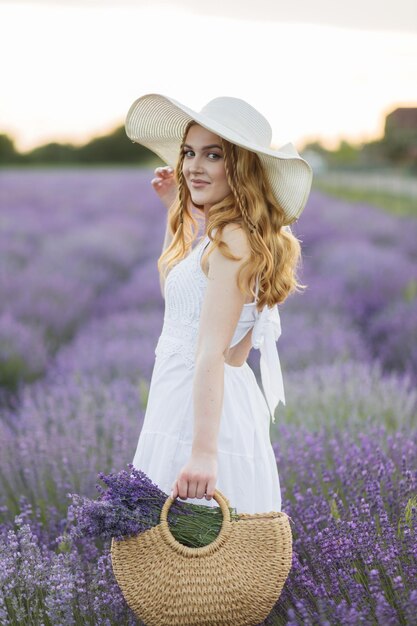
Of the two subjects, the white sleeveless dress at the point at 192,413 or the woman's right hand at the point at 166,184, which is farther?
the woman's right hand at the point at 166,184

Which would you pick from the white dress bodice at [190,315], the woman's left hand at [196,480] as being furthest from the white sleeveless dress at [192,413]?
the woman's left hand at [196,480]

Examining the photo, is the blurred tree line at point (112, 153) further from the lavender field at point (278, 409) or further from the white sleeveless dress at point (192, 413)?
the white sleeveless dress at point (192, 413)

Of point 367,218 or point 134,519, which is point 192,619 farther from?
point 367,218

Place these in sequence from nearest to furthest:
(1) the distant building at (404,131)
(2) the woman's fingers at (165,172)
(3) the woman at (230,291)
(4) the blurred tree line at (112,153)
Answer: (3) the woman at (230,291) < (2) the woman's fingers at (165,172) < (1) the distant building at (404,131) < (4) the blurred tree line at (112,153)

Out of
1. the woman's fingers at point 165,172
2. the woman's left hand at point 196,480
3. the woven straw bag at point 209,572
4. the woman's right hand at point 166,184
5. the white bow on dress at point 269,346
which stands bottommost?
the woven straw bag at point 209,572

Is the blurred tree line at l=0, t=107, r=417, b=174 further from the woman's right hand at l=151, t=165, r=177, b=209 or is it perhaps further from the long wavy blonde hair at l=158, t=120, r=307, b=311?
the long wavy blonde hair at l=158, t=120, r=307, b=311

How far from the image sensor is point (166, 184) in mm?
2906

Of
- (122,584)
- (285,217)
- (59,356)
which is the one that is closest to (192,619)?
(122,584)

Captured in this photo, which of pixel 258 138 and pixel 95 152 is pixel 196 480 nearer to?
pixel 258 138

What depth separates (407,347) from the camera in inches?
234

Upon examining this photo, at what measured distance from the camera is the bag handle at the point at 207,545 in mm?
2014

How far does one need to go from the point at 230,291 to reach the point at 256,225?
215 mm

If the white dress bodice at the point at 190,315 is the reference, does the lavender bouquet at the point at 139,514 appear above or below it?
below

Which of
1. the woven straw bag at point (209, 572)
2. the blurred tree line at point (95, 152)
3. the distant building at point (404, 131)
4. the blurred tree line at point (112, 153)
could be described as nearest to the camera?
the woven straw bag at point (209, 572)
